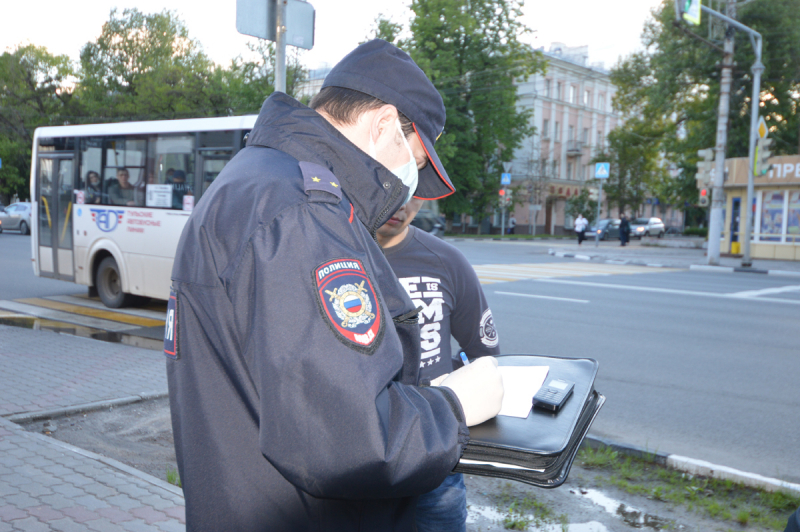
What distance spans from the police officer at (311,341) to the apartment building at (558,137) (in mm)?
52734

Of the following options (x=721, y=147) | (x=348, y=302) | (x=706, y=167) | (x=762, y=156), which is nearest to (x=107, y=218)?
(x=348, y=302)

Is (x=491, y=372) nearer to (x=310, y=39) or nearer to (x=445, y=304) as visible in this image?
(x=445, y=304)

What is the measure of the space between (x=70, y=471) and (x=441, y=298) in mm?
2595

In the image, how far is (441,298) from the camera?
8.91ft

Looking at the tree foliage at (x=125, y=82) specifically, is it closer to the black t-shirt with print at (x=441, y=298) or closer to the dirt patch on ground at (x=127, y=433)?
the dirt patch on ground at (x=127, y=433)

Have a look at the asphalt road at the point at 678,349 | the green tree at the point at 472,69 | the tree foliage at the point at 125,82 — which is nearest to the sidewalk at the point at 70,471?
the asphalt road at the point at 678,349

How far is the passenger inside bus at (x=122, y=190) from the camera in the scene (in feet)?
36.1

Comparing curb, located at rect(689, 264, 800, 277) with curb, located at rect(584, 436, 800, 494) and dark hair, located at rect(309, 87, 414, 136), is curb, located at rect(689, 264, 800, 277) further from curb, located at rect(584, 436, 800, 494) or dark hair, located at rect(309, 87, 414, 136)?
dark hair, located at rect(309, 87, 414, 136)

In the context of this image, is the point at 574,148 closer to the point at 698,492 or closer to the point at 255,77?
the point at 255,77

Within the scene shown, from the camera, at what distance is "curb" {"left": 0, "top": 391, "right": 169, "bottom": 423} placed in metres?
5.05

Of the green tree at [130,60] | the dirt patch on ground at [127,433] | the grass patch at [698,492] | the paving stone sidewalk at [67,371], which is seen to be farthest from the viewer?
the green tree at [130,60]

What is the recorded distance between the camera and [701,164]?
22.4 meters

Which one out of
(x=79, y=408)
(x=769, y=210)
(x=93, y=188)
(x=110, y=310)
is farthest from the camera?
(x=769, y=210)

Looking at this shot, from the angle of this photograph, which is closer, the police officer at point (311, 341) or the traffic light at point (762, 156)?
the police officer at point (311, 341)
